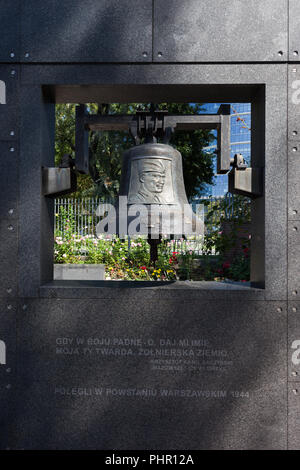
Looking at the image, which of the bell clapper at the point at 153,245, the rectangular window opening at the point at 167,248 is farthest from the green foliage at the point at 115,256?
the bell clapper at the point at 153,245

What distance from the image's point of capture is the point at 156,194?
242 centimetres

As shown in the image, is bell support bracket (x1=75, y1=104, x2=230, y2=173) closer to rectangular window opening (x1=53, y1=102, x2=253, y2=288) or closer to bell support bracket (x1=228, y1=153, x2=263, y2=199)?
bell support bracket (x1=228, y1=153, x2=263, y2=199)

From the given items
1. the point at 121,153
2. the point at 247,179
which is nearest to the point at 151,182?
the point at 247,179

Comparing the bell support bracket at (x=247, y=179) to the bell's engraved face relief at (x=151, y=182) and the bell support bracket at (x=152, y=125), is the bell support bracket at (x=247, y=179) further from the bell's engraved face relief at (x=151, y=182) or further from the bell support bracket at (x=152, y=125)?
the bell's engraved face relief at (x=151, y=182)

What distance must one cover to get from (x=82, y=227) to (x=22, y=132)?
7.34m

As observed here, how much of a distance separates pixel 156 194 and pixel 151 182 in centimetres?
9

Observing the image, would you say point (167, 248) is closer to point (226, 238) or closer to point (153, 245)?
point (226, 238)

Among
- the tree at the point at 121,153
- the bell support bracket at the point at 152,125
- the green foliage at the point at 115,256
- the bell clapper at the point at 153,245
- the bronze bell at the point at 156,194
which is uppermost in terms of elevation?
the tree at the point at 121,153

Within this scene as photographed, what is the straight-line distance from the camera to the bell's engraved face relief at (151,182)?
242 cm

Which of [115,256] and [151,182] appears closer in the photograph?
[151,182]

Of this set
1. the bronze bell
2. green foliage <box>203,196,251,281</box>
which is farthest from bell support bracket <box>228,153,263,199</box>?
green foliage <box>203,196,251,281</box>

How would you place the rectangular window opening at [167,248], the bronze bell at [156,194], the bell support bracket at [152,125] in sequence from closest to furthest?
the bronze bell at [156,194] < the bell support bracket at [152,125] < the rectangular window opening at [167,248]

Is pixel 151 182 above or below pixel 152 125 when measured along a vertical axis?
below
